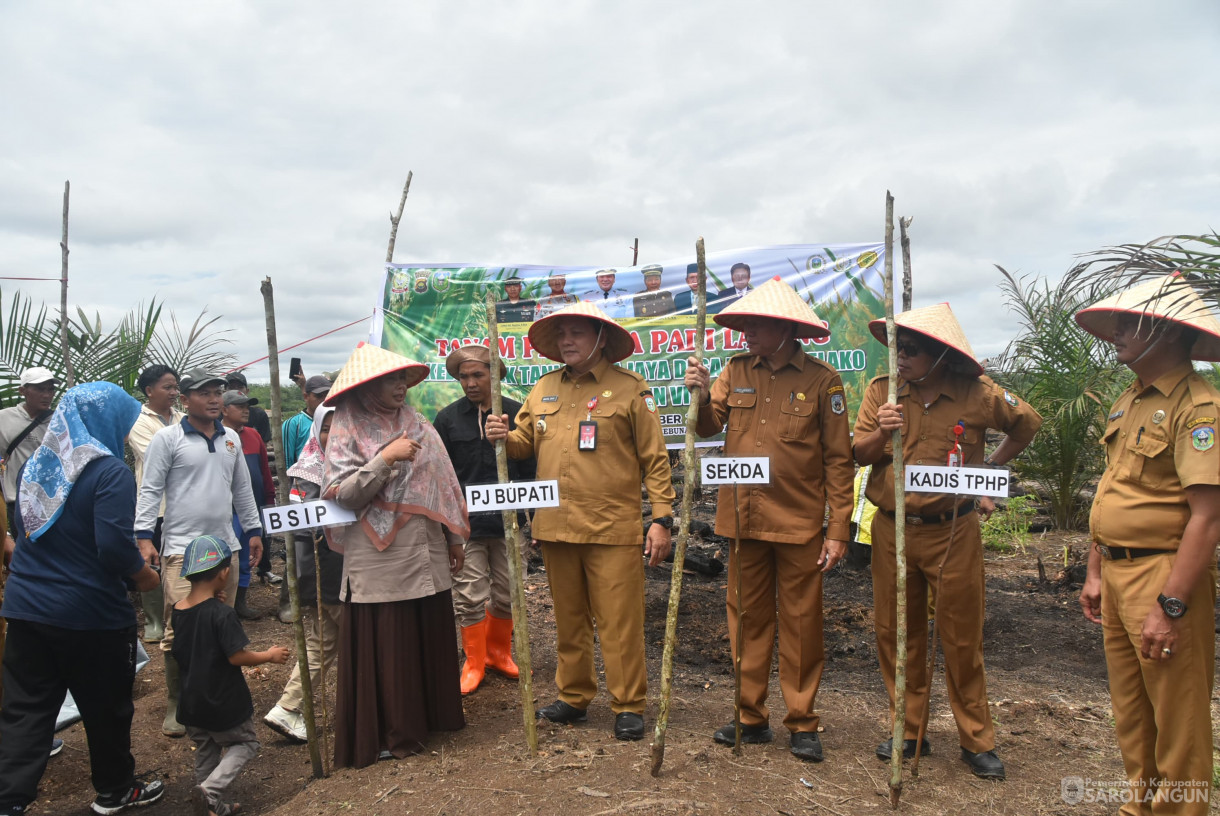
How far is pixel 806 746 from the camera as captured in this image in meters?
3.52

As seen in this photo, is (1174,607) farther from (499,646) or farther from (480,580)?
(499,646)

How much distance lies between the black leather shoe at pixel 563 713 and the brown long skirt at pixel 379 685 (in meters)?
0.62

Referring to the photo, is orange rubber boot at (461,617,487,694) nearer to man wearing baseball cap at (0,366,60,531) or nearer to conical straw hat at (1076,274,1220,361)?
man wearing baseball cap at (0,366,60,531)

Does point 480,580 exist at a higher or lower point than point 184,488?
lower

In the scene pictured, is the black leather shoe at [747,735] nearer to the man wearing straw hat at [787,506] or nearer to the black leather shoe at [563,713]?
the man wearing straw hat at [787,506]

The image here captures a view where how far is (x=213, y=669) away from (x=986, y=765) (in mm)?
3360

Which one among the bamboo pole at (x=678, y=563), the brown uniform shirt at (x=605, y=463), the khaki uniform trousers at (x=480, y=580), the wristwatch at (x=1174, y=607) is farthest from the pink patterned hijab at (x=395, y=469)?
the wristwatch at (x=1174, y=607)

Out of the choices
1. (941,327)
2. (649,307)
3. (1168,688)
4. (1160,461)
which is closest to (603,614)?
(941,327)

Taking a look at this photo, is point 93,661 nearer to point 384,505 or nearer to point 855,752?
point 384,505

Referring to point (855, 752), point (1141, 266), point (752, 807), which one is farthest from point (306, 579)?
point (1141, 266)

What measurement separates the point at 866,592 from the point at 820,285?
105 inches

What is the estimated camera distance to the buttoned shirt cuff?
3457mm

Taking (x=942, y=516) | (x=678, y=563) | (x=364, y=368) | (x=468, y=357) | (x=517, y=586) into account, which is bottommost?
(x=517, y=586)

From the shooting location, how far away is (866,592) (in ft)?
22.0
